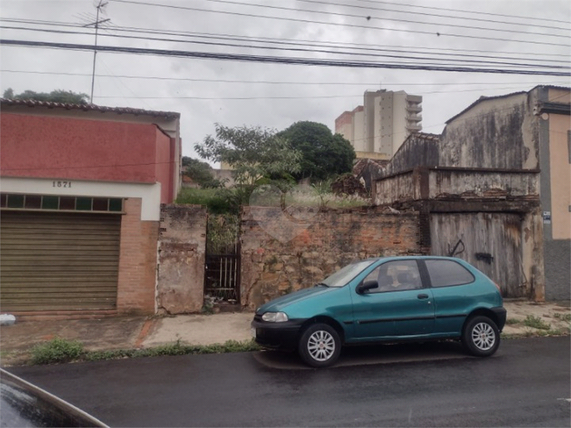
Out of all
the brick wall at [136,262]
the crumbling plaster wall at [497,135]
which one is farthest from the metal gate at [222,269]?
the crumbling plaster wall at [497,135]

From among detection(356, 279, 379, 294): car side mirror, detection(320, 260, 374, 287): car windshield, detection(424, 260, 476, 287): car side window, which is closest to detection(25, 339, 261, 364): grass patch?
detection(320, 260, 374, 287): car windshield

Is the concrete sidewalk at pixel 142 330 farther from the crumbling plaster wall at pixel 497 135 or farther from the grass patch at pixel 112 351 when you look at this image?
the crumbling plaster wall at pixel 497 135

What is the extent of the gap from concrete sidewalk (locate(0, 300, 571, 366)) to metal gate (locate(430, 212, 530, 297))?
1.64m

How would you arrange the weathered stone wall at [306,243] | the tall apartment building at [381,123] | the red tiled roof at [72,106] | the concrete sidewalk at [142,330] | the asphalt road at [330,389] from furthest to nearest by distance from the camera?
the tall apartment building at [381,123]
the red tiled roof at [72,106]
the weathered stone wall at [306,243]
the concrete sidewalk at [142,330]
the asphalt road at [330,389]

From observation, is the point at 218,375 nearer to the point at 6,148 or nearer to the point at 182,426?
the point at 182,426

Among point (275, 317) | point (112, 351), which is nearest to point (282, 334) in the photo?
point (275, 317)

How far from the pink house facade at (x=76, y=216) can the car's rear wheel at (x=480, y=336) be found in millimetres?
6471

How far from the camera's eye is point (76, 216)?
10.0 m

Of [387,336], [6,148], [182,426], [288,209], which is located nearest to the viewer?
[182,426]

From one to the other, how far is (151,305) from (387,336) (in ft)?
Result: 18.3

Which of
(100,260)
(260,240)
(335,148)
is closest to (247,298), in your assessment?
(260,240)

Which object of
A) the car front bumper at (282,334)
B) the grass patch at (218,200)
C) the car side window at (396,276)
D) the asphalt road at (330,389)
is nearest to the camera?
the asphalt road at (330,389)

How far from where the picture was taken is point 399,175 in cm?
1320

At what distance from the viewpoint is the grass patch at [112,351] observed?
6.78 meters
